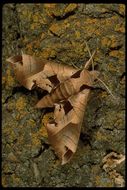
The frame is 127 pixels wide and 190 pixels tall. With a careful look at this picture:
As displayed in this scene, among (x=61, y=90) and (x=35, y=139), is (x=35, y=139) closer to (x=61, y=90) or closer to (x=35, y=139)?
(x=35, y=139)

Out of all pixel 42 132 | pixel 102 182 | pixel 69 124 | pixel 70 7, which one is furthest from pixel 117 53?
pixel 102 182

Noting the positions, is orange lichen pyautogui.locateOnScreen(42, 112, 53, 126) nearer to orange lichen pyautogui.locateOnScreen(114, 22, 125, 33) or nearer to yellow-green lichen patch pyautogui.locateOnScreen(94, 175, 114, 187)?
yellow-green lichen patch pyautogui.locateOnScreen(94, 175, 114, 187)

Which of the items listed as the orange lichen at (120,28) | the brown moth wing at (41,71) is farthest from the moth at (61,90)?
the orange lichen at (120,28)

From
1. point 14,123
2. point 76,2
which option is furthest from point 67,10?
point 14,123

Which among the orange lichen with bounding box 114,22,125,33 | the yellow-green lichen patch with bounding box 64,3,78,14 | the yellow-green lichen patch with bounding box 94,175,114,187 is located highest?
the yellow-green lichen patch with bounding box 64,3,78,14

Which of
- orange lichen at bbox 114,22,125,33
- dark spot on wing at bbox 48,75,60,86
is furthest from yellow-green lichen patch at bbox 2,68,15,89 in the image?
orange lichen at bbox 114,22,125,33

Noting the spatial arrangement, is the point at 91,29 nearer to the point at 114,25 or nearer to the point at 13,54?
the point at 114,25

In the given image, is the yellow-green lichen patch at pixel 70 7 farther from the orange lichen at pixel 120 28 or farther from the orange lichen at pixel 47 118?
the orange lichen at pixel 47 118
